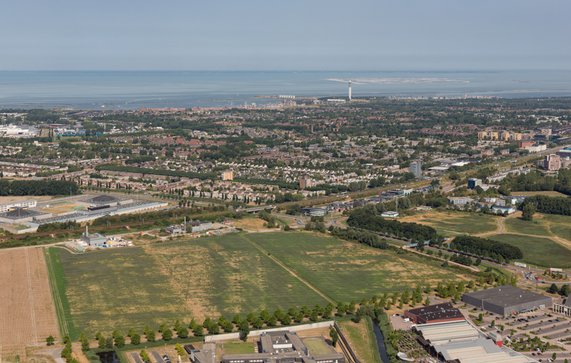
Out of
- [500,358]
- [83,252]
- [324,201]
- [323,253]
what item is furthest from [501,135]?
[500,358]

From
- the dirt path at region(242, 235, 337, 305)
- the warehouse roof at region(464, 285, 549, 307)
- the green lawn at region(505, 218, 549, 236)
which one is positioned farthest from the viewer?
the green lawn at region(505, 218, 549, 236)

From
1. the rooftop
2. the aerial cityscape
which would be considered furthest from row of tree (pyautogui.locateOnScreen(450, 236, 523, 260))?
the rooftop

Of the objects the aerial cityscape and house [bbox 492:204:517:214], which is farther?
house [bbox 492:204:517:214]

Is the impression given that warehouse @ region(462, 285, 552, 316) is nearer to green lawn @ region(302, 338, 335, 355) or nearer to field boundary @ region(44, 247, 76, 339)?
green lawn @ region(302, 338, 335, 355)

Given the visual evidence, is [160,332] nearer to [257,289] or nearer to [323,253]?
[257,289]

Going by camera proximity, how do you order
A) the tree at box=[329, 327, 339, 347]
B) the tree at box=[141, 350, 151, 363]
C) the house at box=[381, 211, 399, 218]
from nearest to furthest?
the tree at box=[141, 350, 151, 363] → the tree at box=[329, 327, 339, 347] → the house at box=[381, 211, 399, 218]

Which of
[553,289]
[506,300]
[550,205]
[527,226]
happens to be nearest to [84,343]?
[506,300]
